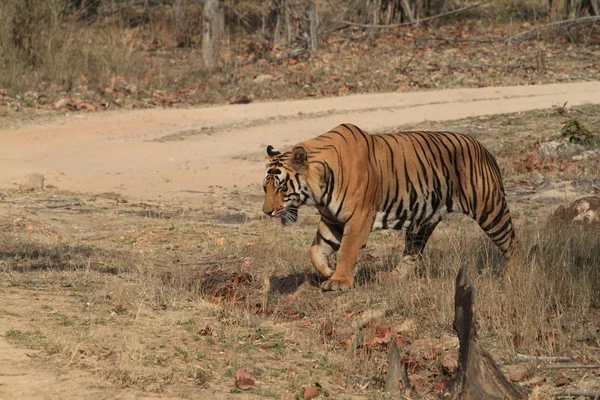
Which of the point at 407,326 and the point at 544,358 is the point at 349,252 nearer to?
the point at 407,326

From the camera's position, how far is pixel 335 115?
16.6 metres

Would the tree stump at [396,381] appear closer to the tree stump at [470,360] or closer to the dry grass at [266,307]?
the dry grass at [266,307]

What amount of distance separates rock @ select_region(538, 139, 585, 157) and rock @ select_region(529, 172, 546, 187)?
0.80 metres

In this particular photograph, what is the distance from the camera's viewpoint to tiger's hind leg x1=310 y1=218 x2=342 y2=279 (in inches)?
293

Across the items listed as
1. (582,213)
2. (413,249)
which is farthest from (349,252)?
(582,213)

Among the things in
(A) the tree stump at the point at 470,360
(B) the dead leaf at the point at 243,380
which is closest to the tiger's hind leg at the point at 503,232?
(A) the tree stump at the point at 470,360

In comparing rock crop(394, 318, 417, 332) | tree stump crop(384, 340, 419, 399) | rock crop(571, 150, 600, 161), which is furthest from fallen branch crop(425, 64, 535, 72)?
tree stump crop(384, 340, 419, 399)

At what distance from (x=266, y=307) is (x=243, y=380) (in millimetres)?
2143

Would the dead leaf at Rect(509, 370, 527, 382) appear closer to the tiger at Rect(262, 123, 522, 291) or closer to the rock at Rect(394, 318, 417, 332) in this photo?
the rock at Rect(394, 318, 417, 332)

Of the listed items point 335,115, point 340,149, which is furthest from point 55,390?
point 335,115

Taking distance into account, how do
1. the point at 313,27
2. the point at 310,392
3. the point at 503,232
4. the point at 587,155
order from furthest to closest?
the point at 313,27
the point at 587,155
the point at 503,232
the point at 310,392

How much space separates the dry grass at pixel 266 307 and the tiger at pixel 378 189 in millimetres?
310

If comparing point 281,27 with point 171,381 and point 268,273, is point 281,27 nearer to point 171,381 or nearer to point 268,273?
point 268,273

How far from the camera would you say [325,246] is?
24.5 ft
